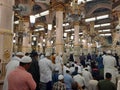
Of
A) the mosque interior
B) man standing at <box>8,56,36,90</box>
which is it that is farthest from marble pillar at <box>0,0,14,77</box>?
man standing at <box>8,56,36,90</box>

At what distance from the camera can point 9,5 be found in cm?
561

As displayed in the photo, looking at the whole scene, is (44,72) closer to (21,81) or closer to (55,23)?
(21,81)

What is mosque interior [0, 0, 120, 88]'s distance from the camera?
5.58 metres

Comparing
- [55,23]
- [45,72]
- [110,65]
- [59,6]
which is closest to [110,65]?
[110,65]

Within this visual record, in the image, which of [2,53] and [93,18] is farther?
[93,18]

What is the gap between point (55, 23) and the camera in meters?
21.5

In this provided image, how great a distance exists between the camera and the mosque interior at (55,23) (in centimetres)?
558

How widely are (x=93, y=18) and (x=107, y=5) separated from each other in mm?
2149

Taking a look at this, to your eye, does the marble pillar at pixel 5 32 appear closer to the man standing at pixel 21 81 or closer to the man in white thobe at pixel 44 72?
the man in white thobe at pixel 44 72

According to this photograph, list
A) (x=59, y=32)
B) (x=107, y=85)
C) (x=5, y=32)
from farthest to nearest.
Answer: (x=59, y=32) → (x=5, y=32) → (x=107, y=85)


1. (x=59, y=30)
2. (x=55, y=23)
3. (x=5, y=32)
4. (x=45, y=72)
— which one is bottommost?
(x=45, y=72)

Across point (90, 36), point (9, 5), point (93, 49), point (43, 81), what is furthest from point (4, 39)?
point (93, 49)

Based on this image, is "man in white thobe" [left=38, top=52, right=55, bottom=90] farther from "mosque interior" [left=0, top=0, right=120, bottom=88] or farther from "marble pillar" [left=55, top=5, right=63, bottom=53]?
"marble pillar" [left=55, top=5, right=63, bottom=53]

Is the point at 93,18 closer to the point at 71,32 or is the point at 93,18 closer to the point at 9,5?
the point at 71,32
